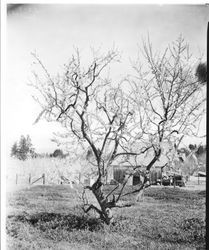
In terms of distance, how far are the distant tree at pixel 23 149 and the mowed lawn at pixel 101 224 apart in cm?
24

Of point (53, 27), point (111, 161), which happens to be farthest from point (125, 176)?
point (53, 27)

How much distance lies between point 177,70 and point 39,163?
3.75 ft

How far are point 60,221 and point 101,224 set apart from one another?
0.28 metres

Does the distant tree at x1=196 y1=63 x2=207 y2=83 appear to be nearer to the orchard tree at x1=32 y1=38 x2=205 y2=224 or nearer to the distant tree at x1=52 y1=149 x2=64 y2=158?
the orchard tree at x1=32 y1=38 x2=205 y2=224

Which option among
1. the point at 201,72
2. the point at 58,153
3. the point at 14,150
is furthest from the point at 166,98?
the point at 14,150

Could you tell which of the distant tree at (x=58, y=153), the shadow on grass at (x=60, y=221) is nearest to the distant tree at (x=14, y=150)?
the distant tree at (x=58, y=153)

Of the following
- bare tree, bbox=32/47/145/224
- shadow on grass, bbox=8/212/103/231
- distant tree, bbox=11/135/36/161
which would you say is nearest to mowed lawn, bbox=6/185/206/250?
shadow on grass, bbox=8/212/103/231

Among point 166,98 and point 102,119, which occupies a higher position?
point 166,98

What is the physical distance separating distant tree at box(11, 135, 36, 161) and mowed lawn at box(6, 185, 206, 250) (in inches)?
9.3

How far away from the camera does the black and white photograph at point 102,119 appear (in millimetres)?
2703

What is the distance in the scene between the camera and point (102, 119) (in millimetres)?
2744

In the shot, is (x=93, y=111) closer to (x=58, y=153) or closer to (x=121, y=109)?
(x=121, y=109)

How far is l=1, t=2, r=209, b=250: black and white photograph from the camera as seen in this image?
2703 mm

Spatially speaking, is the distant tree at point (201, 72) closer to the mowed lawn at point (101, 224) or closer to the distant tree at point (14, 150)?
the mowed lawn at point (101, 224)
